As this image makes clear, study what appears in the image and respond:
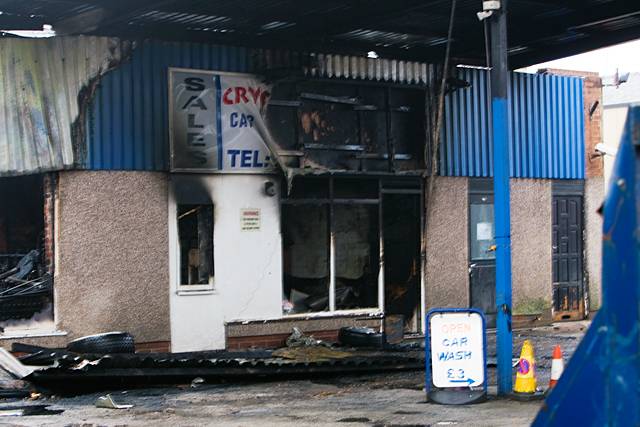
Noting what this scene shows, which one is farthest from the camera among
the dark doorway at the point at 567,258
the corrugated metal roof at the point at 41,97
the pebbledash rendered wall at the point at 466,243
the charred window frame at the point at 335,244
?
the dark doorway at the point at 567,258

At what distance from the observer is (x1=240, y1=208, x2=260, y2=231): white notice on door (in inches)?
640

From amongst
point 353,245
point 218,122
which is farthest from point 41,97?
point 353,245

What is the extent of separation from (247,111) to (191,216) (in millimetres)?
1903

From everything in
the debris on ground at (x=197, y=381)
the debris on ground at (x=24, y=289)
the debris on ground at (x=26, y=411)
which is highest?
the debris on ground at (x=24, y=289)

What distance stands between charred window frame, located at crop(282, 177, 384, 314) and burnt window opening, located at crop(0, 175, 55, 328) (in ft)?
12.9

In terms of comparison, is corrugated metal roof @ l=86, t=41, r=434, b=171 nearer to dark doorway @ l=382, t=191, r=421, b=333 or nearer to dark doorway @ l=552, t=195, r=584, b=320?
dark doorway @ l=382, t=191, r=421, b=333

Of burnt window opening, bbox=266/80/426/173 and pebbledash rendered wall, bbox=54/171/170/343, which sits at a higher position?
burnt window opening, bbox=266/80/426/173

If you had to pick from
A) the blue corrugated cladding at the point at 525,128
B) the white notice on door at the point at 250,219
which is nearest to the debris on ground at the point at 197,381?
the white notice on door at the point at 250,219

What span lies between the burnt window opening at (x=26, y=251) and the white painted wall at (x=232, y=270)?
187cm

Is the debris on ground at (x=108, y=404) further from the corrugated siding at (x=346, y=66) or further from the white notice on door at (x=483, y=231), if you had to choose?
the white notice on door at (x=483, y=231)

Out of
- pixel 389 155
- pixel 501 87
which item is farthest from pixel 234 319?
pixel 501 87

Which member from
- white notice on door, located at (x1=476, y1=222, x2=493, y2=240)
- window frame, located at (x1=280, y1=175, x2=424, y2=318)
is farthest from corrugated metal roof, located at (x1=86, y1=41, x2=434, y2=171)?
white notice on door, located at (x1=476, y1=222, x2=493, y2=240)

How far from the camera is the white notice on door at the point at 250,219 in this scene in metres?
16.2

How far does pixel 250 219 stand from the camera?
1633 cm
